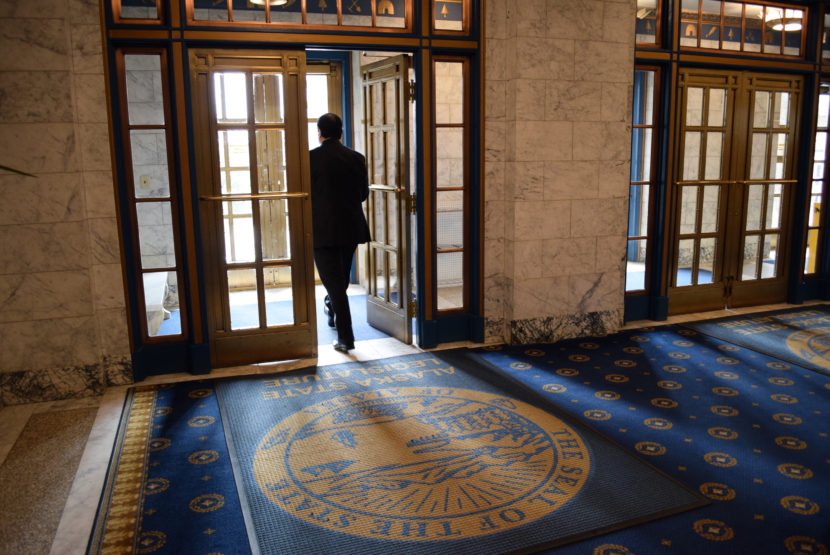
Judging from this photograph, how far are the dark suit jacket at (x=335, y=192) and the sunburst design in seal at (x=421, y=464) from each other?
4.31 ft

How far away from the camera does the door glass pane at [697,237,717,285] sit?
5.87 meters

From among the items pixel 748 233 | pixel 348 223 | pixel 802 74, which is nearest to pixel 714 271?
pixel 748 233

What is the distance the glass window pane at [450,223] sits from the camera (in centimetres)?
496

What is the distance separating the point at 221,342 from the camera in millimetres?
4543

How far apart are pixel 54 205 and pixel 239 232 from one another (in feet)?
3.73

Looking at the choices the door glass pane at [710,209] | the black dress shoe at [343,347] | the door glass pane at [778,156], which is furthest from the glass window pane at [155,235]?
the door glass pane at [778,156]

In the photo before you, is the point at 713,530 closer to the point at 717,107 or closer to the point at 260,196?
the point at 260,196

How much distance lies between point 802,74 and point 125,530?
21.2 feet

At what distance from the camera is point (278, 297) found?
15.2 ft

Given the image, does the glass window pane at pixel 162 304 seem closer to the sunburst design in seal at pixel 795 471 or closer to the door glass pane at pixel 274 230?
the door glass pane at pixel 274 230

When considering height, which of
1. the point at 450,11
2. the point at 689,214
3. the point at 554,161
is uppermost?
the point at 450,11

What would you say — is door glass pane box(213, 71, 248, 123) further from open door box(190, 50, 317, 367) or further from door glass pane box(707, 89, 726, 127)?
door glass pane box(707, 89, 726, 127)

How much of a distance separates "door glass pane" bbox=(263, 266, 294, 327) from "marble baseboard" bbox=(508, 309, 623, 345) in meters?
1.69

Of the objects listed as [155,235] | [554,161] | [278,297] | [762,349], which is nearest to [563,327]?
[554,161]
